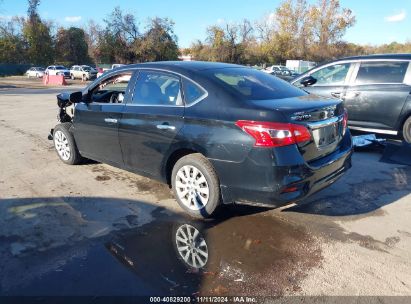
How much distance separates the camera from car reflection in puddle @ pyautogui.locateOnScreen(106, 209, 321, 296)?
2.92m

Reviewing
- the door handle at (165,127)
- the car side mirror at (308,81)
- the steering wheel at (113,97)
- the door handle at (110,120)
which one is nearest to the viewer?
the door handle at (165,127)

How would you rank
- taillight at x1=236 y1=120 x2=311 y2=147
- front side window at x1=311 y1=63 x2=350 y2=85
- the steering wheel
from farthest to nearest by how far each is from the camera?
front side window at x1=311 y1=63 x2=350 y2=85 → the steering wheel → taillight at x1=236 y1=120 x2=311 y2=147

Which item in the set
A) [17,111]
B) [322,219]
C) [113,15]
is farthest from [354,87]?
[113,15]

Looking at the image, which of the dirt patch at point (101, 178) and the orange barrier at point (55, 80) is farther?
the orange barrier at point (55, 80)

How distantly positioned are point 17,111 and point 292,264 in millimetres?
12535

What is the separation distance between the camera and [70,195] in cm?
477

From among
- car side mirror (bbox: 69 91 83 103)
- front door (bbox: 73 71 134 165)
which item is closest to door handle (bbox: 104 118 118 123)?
front door (bbox: 73 71 134 165)

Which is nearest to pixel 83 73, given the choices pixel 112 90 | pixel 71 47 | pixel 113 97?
pixel 71 47

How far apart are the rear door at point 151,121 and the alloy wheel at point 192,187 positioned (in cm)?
31

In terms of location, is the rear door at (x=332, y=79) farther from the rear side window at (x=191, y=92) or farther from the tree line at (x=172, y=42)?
the tree line at (x=172, y=42)

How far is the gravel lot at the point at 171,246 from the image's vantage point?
2.92 m

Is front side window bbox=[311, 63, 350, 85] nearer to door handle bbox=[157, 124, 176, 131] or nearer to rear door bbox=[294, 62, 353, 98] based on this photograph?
rear door bbox=[294, 62, 353, 98]

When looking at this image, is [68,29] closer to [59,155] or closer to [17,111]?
[17,111]

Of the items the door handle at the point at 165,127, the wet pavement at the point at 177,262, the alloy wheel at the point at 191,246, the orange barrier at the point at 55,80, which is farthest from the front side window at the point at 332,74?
the orange barrier at the point at 55,80
